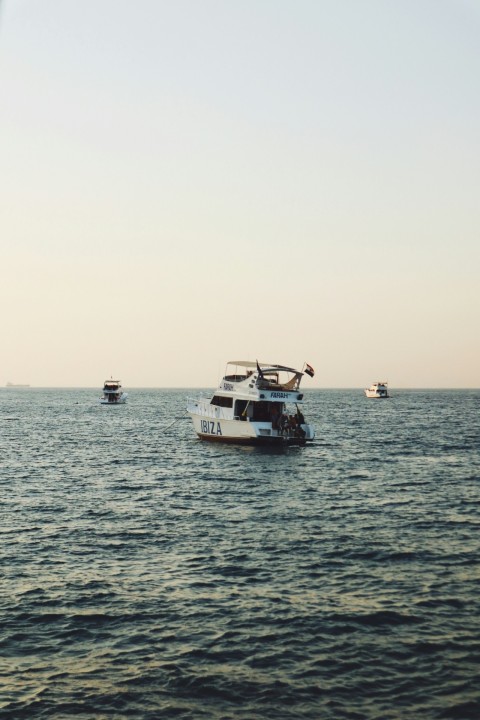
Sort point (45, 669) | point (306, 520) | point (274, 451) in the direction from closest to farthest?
point (45, 669) < point (306, 520) < point (274, 451)

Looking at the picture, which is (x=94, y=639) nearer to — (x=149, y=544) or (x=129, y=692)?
(x=129, y=692)

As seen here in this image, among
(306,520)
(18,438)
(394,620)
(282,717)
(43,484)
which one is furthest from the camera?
(18,438)

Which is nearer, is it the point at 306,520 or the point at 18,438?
the point at 306,520

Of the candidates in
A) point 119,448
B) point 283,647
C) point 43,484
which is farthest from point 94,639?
point 119,448

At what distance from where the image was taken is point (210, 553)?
21.7 meters

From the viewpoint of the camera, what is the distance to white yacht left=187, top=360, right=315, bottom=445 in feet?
163

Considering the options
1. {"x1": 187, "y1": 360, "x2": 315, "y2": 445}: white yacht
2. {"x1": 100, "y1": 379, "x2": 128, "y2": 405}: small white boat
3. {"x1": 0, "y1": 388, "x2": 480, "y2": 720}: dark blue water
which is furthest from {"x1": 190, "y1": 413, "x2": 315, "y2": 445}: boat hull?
{"x1": 100, "y1": 379, "x2": 128, "y2": 405}: small white boat

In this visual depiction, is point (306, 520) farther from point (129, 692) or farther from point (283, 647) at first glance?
point (129, 692)

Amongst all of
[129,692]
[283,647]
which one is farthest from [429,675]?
[129,692]

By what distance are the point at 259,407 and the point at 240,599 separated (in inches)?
1350

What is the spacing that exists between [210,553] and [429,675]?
10.0m

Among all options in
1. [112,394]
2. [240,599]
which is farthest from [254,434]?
[112,394]

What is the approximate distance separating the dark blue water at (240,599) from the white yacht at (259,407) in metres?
12.5

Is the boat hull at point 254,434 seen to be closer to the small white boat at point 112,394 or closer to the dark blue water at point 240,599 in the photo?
the dark blue water at point 240,599
